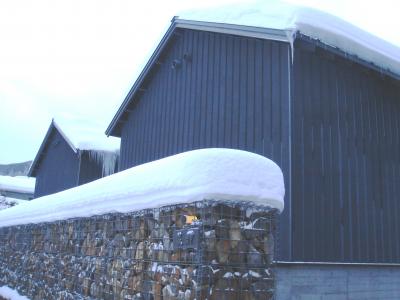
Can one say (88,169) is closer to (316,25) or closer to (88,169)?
(88,169)

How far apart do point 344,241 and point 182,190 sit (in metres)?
4.39

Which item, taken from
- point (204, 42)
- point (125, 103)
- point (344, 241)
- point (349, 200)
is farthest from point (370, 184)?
point (125, 103)

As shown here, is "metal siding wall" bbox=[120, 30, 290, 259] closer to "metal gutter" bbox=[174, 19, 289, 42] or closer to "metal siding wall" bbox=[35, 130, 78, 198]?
"metal gutter" bbox=[174, 19, 289, 42]

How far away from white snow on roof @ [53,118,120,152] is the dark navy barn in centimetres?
784

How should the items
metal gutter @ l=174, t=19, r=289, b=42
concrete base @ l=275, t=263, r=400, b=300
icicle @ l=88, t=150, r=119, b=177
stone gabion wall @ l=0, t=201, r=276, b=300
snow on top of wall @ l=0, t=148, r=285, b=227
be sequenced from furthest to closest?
icicle @ l=88, t=150, r=119, b=177 → metal gutter @ l=174, t=19, r=289, b=42 → concrete base @ l=275, t=263, r=400, b=300 → snow on top of wall @ l=0, t=148, r=285, b=227 → stone gabion wall @ l=0, t=201, r=276, b=300

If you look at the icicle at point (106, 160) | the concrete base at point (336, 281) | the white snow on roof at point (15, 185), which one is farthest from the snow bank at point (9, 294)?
the white snow on roof at point (15, 185)

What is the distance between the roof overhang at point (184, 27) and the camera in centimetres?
720

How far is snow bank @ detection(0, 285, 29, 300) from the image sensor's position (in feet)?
26.8

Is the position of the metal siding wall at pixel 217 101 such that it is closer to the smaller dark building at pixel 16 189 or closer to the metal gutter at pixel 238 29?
the metal gutter at pixel 238 29

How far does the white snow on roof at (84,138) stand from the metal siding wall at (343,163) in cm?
1081

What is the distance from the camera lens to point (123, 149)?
12.7m

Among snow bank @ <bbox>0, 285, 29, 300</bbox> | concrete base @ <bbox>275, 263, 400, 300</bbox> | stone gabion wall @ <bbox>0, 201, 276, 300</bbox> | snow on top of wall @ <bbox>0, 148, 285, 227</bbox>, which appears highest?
snow on top of wall @ <bbox>0, 148, 285, 227</bbox>

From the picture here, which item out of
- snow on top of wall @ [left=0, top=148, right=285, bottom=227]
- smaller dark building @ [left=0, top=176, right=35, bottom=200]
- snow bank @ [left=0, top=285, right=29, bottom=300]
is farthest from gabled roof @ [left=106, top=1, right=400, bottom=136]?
smaller dark building @ [left=0, top=176, right=35, bottom=200]

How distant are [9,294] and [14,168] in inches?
2300
